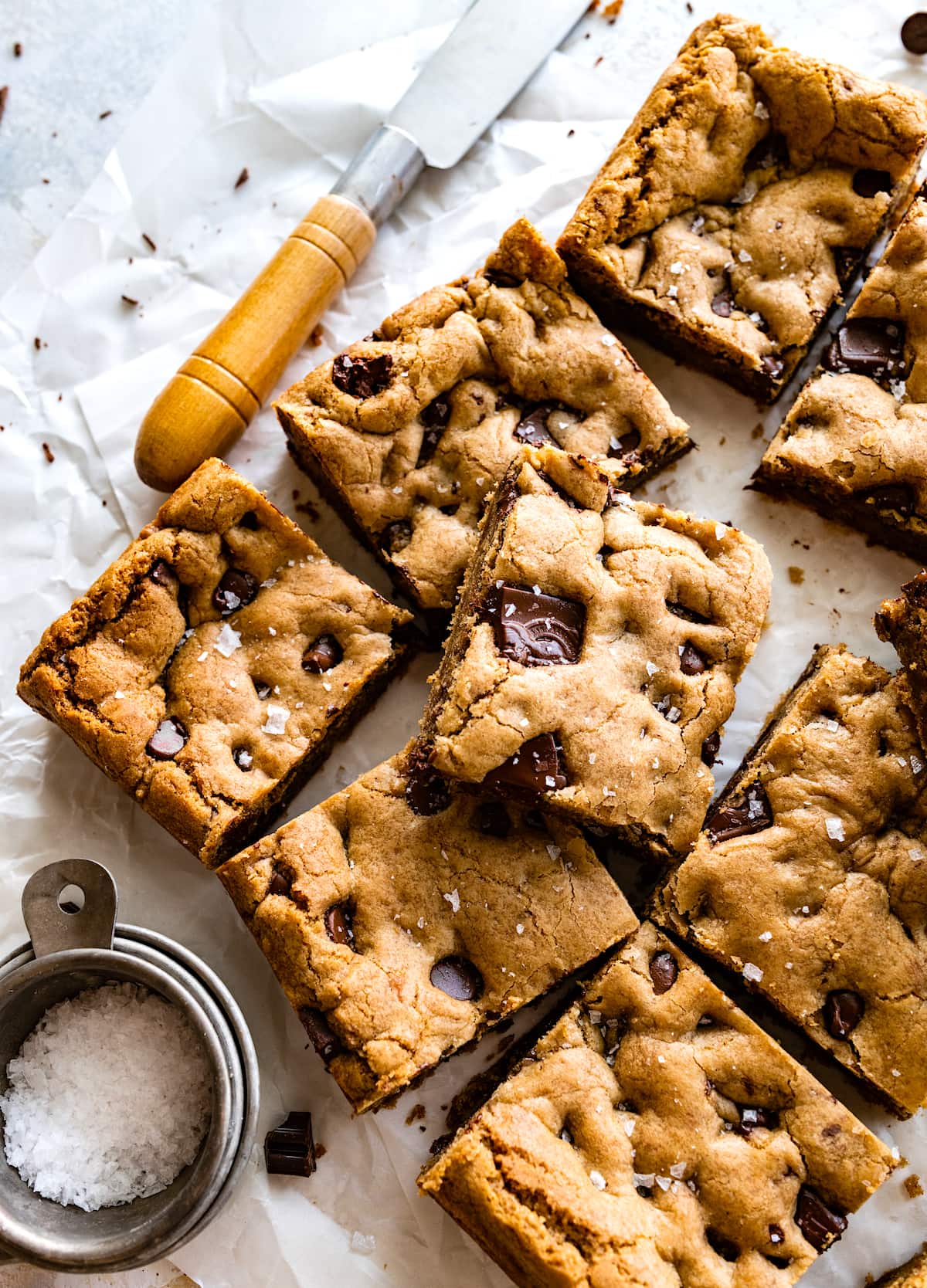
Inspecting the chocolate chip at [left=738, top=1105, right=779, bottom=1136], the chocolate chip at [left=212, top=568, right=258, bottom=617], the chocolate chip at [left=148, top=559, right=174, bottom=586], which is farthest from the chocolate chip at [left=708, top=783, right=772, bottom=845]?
the chocolate chip at [left=148, top=559, right=174, bottom=586]

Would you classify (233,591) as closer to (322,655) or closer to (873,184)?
(322,655)

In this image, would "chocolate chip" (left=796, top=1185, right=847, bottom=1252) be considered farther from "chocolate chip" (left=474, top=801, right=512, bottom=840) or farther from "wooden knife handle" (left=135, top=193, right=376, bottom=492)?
"wooden knife handle" (left=135, top=193, right=376, bottom=492)

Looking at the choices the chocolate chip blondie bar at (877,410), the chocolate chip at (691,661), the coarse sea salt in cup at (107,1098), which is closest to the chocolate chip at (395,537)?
the chocolate chip at (691,661)

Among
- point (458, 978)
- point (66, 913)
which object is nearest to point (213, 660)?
point (66, 913)

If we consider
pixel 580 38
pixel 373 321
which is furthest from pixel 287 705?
pixel 580 38

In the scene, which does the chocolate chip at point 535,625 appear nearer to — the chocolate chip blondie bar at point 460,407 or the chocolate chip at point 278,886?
the chocolate chip blondie bar at point 460,407

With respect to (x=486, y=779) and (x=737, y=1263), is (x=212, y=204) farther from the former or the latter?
(x=737, y=1263)
